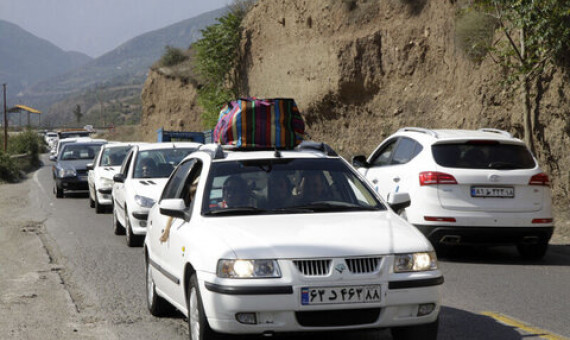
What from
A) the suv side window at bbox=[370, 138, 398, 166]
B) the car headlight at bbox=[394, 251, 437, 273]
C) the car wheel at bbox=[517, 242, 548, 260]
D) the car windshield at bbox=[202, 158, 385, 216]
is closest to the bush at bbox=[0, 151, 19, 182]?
the suv side window at bbox=[370, 138, 398, 166]

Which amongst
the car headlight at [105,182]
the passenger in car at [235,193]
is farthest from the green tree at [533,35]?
the passenger in car at [235,193]

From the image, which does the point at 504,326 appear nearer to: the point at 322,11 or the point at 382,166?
the point at 382,166

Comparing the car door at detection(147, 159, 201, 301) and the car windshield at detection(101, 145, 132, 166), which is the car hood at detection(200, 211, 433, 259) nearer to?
the car door at detection(147, 159, 201, 301)

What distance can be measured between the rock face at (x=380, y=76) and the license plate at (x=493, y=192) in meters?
7.36

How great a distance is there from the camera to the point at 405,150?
12.2 meters

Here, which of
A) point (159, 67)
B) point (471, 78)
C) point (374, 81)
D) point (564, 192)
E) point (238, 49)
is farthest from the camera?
point (159, 67)

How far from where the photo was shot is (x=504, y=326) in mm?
7180

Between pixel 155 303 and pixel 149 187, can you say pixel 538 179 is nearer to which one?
pixel 155 303

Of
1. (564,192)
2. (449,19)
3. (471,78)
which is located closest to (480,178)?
(564,192)

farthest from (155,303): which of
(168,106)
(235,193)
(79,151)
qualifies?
(168,106)

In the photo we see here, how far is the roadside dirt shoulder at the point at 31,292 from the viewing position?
7.48 metres

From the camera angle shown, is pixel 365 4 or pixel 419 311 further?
pixel 365 4

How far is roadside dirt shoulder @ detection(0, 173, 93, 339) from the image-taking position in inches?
294

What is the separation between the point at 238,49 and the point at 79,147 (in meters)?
17.9
